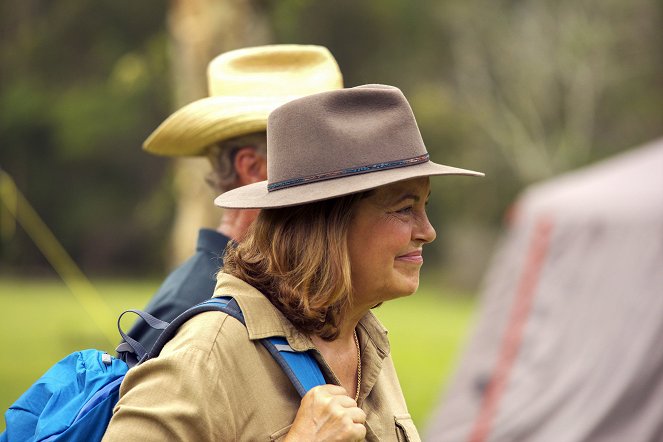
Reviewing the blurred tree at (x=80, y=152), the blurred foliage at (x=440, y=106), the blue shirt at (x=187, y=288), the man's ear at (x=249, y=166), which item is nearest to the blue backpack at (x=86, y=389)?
the blue shirt at (x=187, y=288)

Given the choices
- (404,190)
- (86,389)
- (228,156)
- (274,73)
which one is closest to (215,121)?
(228,156)

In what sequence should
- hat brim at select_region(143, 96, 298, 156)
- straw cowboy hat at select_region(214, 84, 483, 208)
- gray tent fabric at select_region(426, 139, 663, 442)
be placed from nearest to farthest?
1. straw cowboy hat at select_region(214, 84, 483, 208)
2. hat brim at select_region(143, 96, 298, 156)
3. gray tent fabric at select_region(426, 139, 663, 442)

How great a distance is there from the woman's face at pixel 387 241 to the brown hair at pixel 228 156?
1105 millimetres

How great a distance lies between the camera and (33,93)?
96.6 ft

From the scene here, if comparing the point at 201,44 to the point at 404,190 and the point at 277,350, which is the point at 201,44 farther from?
the point at 277,350

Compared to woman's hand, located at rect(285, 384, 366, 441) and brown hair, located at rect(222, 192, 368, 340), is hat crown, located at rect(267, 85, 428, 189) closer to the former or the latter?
brown hair, located at rect(222, 192, 368, 340)

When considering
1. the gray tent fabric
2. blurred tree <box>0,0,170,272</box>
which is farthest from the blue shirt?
blurred tree <box>0,0,170,272</box>

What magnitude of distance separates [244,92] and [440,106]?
93.0ft

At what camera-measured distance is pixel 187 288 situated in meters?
3.06

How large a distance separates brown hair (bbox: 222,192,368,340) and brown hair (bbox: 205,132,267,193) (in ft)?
3.62

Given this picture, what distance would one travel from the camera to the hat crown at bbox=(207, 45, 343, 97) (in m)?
3.50

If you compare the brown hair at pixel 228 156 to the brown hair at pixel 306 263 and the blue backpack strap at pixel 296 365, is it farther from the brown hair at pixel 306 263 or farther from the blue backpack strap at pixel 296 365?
the blue backpack strap at pixel 296 365

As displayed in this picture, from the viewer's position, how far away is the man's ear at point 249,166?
10.9 ft

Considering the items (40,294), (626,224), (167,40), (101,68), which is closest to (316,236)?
(626,224)
